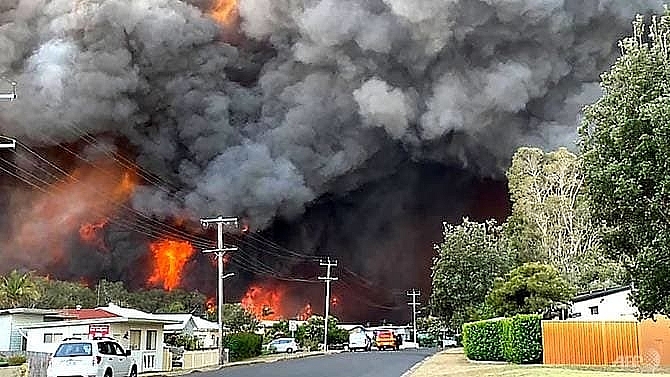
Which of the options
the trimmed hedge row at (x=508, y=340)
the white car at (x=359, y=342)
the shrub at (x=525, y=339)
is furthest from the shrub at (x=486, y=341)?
the white car at (x=359, y=342)

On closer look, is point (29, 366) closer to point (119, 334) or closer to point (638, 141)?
point (119, 334)

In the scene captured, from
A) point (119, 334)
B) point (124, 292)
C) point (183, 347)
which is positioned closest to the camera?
point (119, 334)

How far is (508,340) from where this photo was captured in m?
36.8

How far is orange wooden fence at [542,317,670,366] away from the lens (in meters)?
33.4

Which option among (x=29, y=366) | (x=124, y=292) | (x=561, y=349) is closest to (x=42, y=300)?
(x=124, y=292)

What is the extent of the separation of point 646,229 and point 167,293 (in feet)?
239

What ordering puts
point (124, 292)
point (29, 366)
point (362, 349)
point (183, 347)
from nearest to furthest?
point (29, 366) < point (183, 347) < point (362, 349) < point (124, 292)

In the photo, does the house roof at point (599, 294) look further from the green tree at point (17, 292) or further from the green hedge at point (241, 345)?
the green tree at point (17, 292)

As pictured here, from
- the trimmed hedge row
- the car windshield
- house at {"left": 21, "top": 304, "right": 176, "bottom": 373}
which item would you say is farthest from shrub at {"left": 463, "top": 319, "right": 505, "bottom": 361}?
the car windshield

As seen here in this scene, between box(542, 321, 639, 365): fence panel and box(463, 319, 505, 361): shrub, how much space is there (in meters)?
4.15

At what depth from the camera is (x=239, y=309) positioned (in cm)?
8456

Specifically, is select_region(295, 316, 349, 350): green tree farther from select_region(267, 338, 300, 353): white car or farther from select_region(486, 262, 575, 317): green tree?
select_region(486, 262, 575, 317): green tree

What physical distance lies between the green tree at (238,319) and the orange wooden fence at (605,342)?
49.5 m

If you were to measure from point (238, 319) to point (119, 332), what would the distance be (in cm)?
4091
